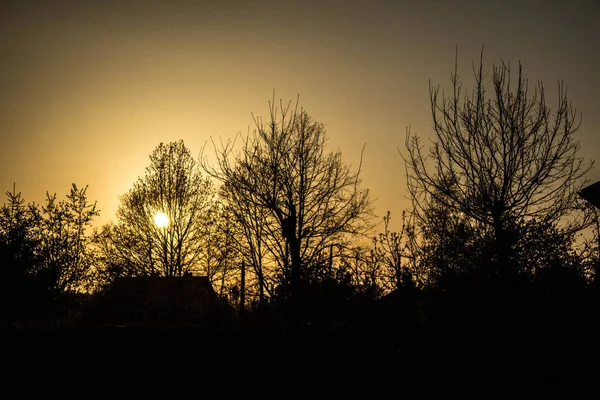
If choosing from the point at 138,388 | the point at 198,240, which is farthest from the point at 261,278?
the point at 138,388

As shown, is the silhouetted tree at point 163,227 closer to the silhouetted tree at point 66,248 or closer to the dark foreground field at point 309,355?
the silhouetted tree at point 66,248

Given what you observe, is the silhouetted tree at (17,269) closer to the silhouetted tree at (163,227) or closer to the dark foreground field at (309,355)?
the silhouetted tree at (163,227)

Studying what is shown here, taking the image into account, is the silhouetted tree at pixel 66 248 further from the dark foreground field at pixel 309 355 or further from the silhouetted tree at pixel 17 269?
the dark foreground field at pixel 309 355

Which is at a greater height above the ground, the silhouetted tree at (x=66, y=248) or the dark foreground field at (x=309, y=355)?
the silhouetted tree at (x=66, y=248)

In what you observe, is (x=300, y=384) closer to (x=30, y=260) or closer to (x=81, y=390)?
(x=81, y=390)

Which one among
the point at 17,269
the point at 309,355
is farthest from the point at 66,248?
the point at 309,355

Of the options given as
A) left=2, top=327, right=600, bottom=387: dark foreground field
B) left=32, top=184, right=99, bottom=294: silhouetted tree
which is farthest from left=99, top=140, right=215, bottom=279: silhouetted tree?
left=2, top=327, right=600, bottom=387: dark foreground field

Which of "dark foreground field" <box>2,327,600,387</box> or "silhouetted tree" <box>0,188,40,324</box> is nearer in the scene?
"dark foreground field" <box>2,327,600,387</box>

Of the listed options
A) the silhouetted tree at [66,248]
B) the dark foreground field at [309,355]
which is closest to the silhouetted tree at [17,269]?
the silhouetted tree at [66,248]

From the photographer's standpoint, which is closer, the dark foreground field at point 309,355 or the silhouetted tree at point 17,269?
the dark foreground field at point 309,355

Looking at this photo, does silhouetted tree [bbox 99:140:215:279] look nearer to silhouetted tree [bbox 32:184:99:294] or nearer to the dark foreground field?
silhouetted tree [bbox 32:184:99:294]

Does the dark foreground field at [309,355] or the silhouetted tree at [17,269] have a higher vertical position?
the silhouetted tree at [17,269]

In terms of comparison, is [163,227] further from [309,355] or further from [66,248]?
[309,355]

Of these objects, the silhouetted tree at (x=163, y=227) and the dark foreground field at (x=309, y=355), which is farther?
the silhouetted tree at (x=163, y=227)
